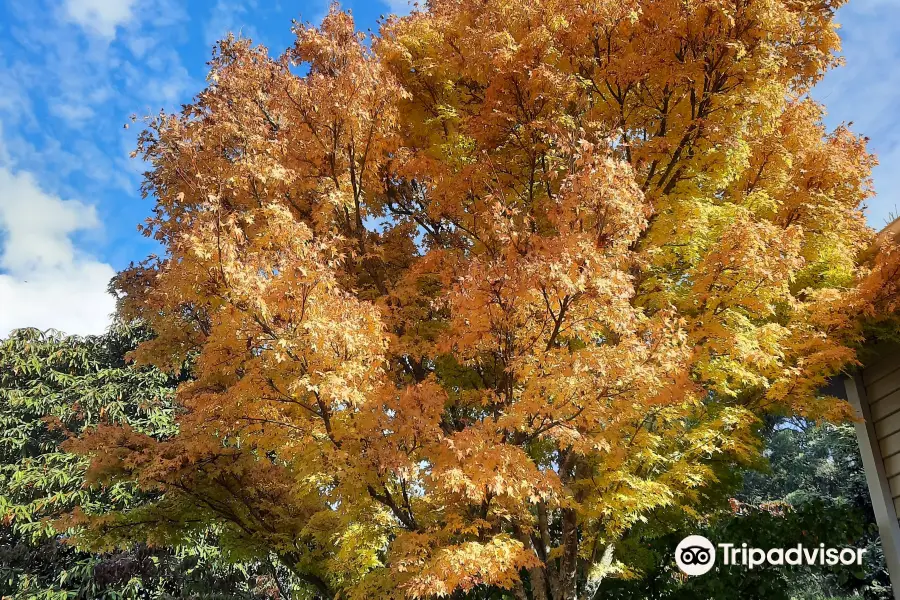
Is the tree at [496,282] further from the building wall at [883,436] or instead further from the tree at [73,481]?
the tree at [73,481]

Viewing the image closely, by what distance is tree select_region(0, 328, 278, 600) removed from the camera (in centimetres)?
1459

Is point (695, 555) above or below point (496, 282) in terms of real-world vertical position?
below

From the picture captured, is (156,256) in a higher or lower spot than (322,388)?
higher

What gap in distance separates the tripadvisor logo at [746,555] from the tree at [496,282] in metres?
2.20

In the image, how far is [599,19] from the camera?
7.16 metres

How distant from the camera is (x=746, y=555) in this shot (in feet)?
31.2

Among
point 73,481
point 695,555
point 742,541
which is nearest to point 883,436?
point 742,541

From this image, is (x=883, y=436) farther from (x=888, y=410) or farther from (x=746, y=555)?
(x=746, y=555)

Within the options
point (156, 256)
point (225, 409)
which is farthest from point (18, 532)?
point (225, 409)

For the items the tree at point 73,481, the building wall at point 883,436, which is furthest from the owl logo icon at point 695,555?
the tree at point 73,481

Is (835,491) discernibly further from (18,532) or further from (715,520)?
(18,532)

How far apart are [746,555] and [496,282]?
674cm

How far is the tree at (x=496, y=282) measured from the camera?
19.0 ft

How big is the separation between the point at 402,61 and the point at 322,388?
545cm
